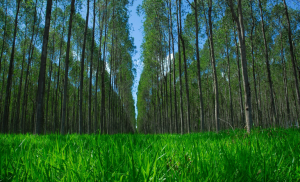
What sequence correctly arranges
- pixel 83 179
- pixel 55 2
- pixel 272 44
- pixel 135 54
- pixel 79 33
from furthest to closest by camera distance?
1. pixel 135 54
2. pixel 272 44
3. pixel 79 33
4. pixel 55 2
5. pixel 83 179

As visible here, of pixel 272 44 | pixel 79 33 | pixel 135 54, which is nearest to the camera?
pixel 79 33

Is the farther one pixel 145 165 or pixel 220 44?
pixel 220 44

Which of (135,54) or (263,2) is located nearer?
(263,2)

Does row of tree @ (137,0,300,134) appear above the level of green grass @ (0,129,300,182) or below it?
above

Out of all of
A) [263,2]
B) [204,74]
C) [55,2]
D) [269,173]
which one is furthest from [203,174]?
[204,74]

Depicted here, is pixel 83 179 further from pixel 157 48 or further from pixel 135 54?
pixel 135 54

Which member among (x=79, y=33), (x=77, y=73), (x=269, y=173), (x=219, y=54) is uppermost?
(x=79, y=33)

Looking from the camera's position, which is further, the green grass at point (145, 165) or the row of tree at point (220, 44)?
the row of tree at point (220, 44)

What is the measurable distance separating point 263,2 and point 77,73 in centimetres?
2398

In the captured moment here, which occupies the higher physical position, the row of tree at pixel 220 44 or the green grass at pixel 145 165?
the row of tree at pixel 220 44

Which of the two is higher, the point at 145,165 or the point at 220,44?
the point at 220,44

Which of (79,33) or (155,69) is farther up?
(79,33)

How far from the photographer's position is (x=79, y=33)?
2102 centimetres

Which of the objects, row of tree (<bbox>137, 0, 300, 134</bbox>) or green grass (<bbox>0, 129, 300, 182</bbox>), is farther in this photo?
row of tree (<bbox>137, 0, 300, 134</bbox>)
